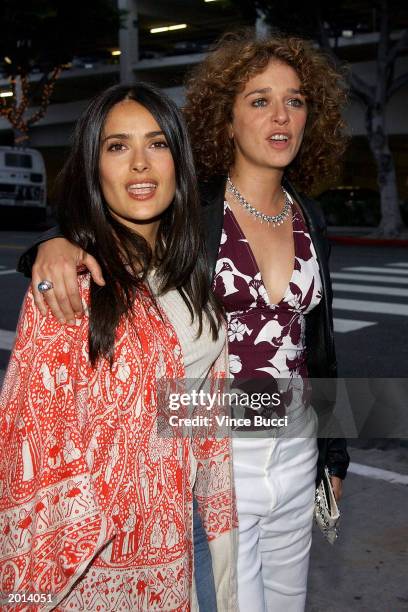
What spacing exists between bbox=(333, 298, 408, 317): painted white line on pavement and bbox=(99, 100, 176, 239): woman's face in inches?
294

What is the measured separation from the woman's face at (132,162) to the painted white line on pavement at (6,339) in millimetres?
5991

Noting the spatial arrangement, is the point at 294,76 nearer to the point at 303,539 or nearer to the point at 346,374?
the point at 303,539

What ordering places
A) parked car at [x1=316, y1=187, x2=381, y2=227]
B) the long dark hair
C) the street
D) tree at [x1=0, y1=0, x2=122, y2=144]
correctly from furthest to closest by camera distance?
tree at [x1=0, y1=0, x2=122, y2=144] → parked car at [x1=316, y1=187, x2=381, y2=227] → the street → the long dark hair

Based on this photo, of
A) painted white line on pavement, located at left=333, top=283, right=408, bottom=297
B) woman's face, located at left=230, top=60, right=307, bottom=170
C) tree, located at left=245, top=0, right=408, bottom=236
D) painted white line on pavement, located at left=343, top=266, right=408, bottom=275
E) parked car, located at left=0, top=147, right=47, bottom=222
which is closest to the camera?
woman's face, located at left=230, top=60, right=307, bottom=170

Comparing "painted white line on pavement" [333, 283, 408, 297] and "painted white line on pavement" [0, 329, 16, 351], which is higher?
"painted white line on pavement" [333, 283, 408, 297]

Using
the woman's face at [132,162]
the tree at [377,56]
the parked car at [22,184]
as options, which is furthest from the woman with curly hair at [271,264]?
the parked car at [22,184]

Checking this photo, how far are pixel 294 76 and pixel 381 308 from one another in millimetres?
7232

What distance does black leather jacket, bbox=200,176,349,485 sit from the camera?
252 cm

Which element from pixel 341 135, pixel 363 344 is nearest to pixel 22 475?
pixel 341 135

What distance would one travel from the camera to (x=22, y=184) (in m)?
25.6

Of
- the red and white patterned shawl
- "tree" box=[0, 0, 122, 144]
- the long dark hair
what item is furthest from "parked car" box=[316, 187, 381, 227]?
the red and white patterned shawl

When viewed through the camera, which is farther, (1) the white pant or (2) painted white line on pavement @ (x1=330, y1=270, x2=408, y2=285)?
(2) painted white line on pavement @ (x1=330, y1=270, x2=408, y2=285)

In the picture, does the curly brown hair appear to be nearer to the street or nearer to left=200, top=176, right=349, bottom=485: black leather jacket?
left=200, top=176, right=349, bottom=485: black leather jacket

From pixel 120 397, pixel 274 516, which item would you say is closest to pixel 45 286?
pixel 120 397
